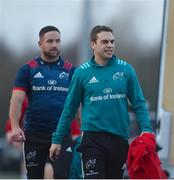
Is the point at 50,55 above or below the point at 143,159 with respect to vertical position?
above

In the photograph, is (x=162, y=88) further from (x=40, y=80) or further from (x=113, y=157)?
(x=113, y=157)

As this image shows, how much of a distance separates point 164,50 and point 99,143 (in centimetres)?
283

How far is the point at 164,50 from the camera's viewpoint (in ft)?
36.8

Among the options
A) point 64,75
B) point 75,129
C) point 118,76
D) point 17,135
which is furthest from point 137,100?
point 75,129

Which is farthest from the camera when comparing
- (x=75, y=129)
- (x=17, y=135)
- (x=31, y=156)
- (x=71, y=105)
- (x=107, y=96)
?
(x=75, y=129)

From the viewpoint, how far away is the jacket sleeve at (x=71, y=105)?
8.82 metres

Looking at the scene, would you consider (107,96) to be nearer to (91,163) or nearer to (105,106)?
(105,106)

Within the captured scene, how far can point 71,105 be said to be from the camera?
888 centimetres

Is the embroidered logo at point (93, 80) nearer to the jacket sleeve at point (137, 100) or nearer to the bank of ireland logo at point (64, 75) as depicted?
the jacket sleeve at point (137, 100)

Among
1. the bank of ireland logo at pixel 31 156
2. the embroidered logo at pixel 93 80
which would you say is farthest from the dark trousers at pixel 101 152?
the bank of ireland logo at pixel 31 156

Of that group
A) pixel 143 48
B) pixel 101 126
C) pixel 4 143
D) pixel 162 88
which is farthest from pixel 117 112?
pixel 143 48

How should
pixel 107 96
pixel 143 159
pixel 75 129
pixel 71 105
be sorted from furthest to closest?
pixel 75 129
pixel 71 105
pixel 107 96
pixel 143 159

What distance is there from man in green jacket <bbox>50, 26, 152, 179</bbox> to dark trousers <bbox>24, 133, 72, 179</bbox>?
3.42 ft

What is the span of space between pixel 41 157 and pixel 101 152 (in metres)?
1.53
